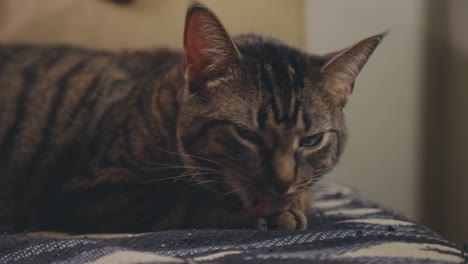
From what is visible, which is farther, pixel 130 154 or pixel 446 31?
pixel 446 31

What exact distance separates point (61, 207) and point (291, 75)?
507 millimetres

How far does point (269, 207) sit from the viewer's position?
0.93 meters

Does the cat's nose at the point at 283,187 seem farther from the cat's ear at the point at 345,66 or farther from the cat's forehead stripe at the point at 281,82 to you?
the cat's ear at the point at 345,66

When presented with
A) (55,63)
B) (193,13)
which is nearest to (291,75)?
(193,13)

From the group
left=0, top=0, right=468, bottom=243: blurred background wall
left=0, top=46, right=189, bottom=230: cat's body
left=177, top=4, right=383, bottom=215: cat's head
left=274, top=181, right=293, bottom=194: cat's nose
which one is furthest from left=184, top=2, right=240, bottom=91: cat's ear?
left=0, top=0, right=468, bottom=243: blurred background wall

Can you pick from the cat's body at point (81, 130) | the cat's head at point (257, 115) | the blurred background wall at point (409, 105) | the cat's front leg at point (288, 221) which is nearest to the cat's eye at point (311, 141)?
the cat's head at point (257, 115)

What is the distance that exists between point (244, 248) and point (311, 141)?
28 cm

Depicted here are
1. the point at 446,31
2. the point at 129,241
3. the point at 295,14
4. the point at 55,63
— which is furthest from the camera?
the point at 446,31

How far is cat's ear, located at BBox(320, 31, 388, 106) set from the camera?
0.96 meters

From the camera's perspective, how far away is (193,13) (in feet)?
2.83

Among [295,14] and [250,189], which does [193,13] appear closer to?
[250,189]

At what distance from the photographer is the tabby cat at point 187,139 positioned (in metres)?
0.89

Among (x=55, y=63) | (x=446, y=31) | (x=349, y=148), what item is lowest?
(x=349, y=148)

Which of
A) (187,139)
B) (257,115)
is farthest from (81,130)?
(257,115)
